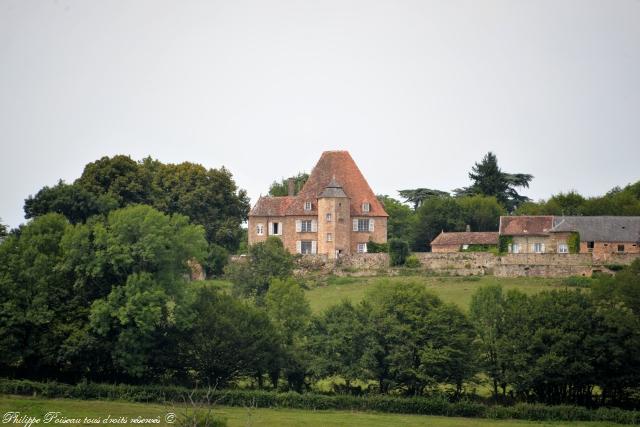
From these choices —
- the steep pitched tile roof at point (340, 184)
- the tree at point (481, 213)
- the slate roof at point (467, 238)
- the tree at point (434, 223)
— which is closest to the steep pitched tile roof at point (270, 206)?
the steep pitched tile roof at point (340, 184)

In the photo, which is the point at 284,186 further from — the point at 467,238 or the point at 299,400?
the point at 299,400

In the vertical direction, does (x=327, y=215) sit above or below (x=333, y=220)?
above

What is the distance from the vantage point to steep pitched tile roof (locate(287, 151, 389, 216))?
7825cm

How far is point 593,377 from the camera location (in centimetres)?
5169

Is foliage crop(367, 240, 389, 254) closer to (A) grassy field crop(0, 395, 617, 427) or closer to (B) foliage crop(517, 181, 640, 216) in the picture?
(B) foliage crop(517, 181, 640, 216)

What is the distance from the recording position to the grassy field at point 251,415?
46031 mm

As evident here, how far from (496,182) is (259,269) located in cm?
4619

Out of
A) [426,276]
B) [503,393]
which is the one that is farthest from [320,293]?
[503,393]

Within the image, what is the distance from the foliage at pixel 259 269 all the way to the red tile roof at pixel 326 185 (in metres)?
9.81

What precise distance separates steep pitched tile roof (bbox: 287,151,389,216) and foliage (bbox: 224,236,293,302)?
32.3ft

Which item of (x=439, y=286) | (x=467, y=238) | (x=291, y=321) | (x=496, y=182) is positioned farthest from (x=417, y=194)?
(x=291, y=321)

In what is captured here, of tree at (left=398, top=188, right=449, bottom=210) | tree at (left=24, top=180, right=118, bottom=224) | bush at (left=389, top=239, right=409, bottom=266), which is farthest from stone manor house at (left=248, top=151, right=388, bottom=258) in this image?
tree at (left=398, top=188, right=449, bottom=210)

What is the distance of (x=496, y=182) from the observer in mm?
107812

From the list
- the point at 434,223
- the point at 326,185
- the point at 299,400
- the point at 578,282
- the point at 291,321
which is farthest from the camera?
the point at 434,223
